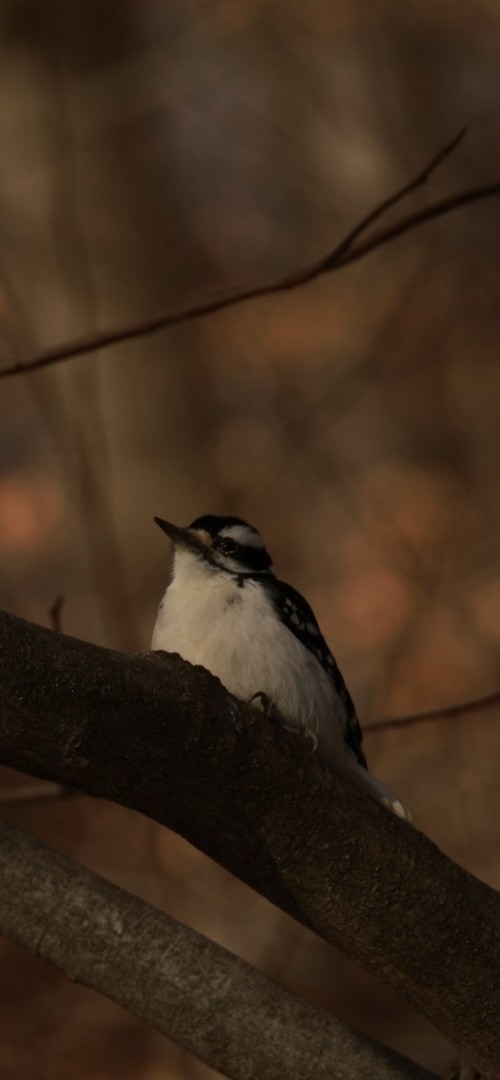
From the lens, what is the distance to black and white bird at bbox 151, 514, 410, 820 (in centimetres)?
324

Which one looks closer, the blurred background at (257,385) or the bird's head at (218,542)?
the bird's head at (218,542)

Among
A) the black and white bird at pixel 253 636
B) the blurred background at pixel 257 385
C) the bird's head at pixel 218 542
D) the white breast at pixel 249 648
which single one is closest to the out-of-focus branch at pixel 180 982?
the black and white bird at pixel 253 636

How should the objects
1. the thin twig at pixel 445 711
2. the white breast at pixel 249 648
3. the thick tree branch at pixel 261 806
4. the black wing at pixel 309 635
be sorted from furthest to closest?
the black wing at pixel 309 635, the white breast at pixel 249 648, the thin twig at pixel 445 711, the thick tree branch at pixel 261 806

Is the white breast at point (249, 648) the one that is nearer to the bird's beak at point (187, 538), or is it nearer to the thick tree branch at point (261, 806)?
the bird's beak at point (187, 538)

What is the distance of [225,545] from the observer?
3.69m

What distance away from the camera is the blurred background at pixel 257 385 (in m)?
6.34

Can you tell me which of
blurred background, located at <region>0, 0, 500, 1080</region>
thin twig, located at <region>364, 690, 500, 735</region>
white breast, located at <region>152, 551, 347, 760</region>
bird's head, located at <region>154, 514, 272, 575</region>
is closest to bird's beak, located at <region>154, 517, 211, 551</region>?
bird's head, located at <region>154, 514, 272, 575</region>

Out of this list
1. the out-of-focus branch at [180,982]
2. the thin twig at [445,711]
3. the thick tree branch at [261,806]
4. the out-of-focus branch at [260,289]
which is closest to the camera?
the thick tree branch at [261,806]

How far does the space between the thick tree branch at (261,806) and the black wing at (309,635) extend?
1.04m

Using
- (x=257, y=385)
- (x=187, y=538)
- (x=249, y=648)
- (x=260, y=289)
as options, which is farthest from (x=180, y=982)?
(x=257, y=385)

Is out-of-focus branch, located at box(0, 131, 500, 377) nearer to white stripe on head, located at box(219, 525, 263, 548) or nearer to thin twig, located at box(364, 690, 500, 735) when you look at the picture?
thin twig, located at box(364, 690, 500, 735)

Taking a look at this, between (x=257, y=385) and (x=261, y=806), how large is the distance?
5360 millimetres

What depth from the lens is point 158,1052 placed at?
6.31 metres

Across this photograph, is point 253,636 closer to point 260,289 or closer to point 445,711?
point 445,711
